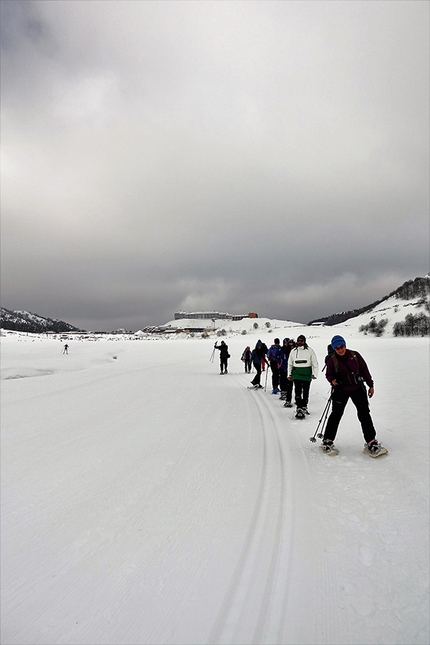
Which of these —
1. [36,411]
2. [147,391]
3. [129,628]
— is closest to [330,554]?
[129,628]

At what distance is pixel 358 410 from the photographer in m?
5.21

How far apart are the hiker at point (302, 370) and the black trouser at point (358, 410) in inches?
91.1

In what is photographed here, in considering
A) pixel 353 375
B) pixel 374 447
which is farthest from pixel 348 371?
pixel 374 447

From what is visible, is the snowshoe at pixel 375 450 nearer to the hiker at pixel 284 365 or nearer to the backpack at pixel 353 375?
the backpack at pixel 353 375

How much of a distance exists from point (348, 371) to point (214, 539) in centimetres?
334

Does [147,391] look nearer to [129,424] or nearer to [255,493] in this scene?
[129,424]

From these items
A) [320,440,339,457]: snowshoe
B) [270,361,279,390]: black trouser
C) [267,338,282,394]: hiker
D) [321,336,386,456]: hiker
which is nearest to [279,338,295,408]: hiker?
[267,338,282,394]: hiker

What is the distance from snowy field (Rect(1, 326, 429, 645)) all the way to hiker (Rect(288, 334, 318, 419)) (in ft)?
4.81

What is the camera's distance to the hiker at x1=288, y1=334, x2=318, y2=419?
303 inches

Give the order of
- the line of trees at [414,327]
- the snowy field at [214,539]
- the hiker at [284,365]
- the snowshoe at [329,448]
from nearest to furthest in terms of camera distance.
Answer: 1. the snowy field at [214,539]
2. the snowshoe at [329,448]
3. the hiker at [284,365]
4. the line of trees at [414,327]

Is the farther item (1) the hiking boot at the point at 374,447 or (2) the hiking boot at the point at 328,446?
(2) the hiking boot at the point at 328,446

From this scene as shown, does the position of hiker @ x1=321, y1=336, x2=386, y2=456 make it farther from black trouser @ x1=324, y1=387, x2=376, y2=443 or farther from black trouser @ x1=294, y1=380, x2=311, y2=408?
black trouser @ x1=294, y1=380, x2=311, y2=408

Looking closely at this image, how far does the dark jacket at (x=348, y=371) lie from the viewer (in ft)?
16.8

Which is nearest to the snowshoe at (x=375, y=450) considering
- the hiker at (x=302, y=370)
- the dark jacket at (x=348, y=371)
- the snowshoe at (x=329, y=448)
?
the snowshoe at (x=329, y=448)
